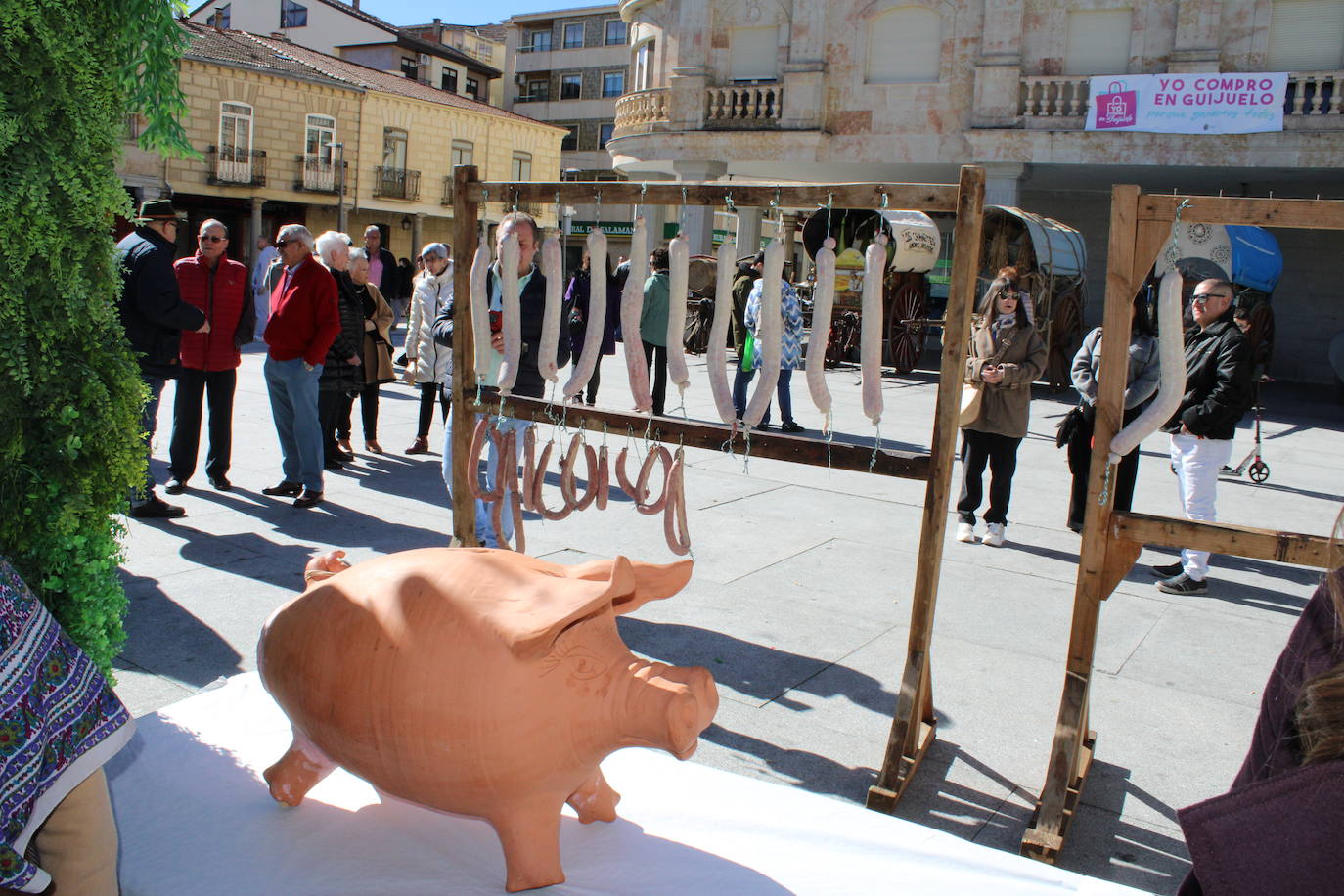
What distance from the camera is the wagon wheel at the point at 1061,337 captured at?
14.6 meters

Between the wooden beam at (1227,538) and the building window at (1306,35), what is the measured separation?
1729 centimetres

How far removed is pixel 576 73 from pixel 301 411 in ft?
143

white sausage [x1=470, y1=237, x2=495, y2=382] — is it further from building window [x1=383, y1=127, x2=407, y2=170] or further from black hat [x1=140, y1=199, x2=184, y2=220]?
building window [x1=383, y1=127, x2=407, y2=170]

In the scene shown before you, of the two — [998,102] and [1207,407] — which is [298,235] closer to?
[1207,407]

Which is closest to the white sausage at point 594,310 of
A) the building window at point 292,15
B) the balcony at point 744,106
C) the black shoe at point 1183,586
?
the black shoe at point 1183,586

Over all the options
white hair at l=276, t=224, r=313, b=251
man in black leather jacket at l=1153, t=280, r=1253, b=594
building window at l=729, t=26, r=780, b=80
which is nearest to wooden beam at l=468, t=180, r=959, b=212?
man in black leather jacket at l=1153, t=280, r=1253, b=594

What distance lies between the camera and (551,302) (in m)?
3.55

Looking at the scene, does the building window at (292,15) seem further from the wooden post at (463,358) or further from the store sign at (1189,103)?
the wooden post at (463,358)

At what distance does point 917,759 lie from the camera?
3174 mm

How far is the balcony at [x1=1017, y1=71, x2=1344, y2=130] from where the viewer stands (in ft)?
52.4

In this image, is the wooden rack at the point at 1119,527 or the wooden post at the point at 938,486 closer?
the wooden rack at the point at 1119,527

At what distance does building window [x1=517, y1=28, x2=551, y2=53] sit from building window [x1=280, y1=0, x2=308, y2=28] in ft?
37.7

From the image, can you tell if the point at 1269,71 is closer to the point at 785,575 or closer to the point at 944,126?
the point at 944,126

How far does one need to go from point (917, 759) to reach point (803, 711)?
0.54 metres
